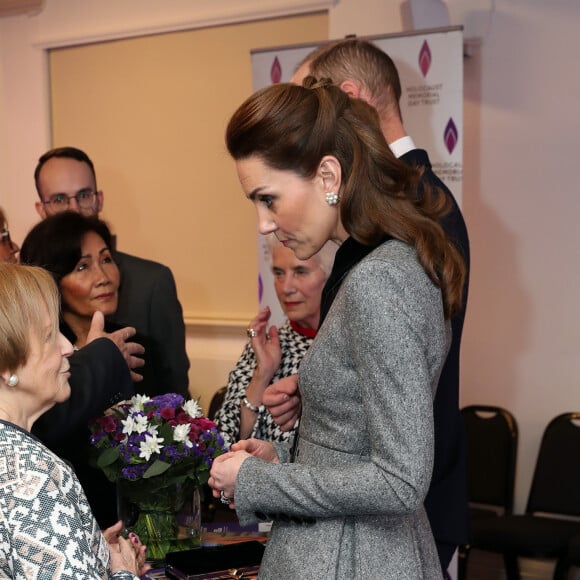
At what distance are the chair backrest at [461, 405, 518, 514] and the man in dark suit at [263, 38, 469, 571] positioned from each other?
2473 mm

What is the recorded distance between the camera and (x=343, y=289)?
1.50 meters

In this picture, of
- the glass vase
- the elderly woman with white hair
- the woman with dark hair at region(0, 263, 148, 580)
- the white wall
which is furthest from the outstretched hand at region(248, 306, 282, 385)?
the white wall

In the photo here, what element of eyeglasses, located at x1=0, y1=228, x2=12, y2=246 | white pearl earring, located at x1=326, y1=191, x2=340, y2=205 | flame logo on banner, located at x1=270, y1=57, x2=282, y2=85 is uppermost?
flame logo on banner, located at x1=270, y1=57, x2=282, y2=85

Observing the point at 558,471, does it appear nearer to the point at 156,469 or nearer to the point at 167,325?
the point at 167,325

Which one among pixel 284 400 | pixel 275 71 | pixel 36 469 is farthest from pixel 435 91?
pixel 36 469

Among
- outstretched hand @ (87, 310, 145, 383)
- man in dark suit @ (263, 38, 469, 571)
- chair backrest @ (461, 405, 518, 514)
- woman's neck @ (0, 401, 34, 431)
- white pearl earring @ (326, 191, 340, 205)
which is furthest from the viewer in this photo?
chair backrest @ (461, 405, 518, 514)

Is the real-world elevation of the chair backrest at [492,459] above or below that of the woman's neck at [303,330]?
below

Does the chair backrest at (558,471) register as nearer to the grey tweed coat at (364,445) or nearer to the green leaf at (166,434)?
the green leaf at (166,434)

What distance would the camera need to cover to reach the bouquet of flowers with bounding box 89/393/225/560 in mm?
2125

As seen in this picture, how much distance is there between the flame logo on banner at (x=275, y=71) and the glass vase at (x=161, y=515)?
271cm

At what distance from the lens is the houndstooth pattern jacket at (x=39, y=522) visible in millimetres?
1502

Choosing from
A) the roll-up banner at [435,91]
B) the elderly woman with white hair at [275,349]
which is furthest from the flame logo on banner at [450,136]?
the elderly woman with white hair at [275,349]

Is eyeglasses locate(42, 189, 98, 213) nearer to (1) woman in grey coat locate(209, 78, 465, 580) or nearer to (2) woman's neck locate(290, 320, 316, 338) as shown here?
(2) woman's neck locate(290, 320, 316, 338)

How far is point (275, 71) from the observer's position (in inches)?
176
